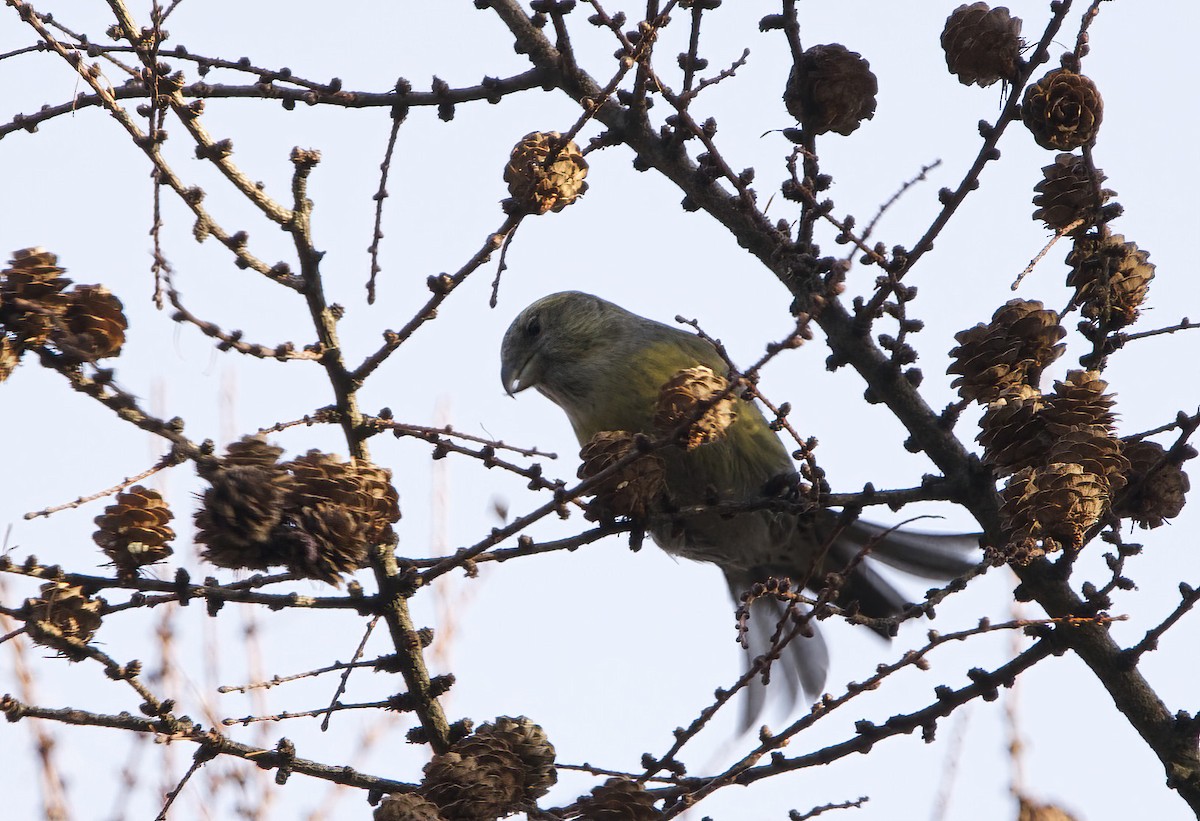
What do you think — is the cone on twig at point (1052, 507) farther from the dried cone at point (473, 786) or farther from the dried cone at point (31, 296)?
the dried cone at point (31, 296)

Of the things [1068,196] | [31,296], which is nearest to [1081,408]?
[1068,196]

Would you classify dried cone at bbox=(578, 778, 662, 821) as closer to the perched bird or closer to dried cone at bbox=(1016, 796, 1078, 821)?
dried cone at bbox=(1016, 796, 1078, 821)

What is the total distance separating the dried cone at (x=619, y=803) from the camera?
2.08 metres

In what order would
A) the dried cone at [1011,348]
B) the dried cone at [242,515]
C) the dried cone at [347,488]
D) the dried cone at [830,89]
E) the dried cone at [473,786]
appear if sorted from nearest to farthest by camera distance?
the dried cone at [242,515] < the dried cone at [347,488] < the dried cone at [473,786] < the dried cone at [1011,348] < the dried cone at [830,89]

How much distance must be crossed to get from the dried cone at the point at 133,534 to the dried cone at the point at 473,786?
607mm

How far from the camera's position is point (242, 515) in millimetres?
1920

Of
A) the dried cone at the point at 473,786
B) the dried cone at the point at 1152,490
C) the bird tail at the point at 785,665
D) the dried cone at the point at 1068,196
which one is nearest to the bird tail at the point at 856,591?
the bird tail at the point at 785,665

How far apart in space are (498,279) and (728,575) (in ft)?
7.38

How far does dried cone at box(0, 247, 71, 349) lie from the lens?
77.1 inches

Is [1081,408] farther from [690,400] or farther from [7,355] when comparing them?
[7,355]

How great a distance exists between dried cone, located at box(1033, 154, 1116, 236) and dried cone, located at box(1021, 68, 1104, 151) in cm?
9

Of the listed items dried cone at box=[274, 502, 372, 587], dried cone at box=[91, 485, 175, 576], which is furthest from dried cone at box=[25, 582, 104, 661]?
dried cone at box=[274, 502, 372, 587]

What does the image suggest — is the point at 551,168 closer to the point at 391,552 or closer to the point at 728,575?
the point at 391,552

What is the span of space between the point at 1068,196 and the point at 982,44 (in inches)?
12.9
